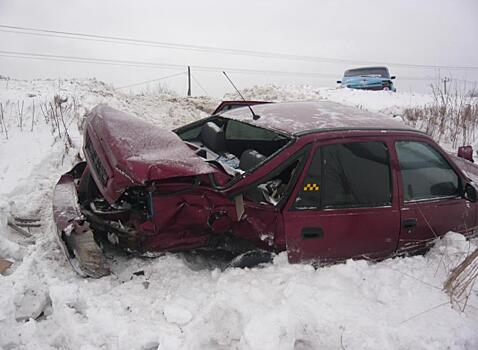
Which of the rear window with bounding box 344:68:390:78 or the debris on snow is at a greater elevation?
the rear window with bounding box 344:68:390:78

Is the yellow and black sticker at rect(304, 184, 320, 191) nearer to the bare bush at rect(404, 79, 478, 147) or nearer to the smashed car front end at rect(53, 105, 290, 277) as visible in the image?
the smashed car front end at rect(53, 105, 290, 277)

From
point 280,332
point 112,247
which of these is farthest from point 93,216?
point 280,332

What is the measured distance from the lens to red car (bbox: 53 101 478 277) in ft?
9.07

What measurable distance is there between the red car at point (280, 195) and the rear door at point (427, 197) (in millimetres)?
11

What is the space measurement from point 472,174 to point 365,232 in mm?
1927

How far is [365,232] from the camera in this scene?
9.95ft

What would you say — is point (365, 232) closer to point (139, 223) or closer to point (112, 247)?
point (139, 223)

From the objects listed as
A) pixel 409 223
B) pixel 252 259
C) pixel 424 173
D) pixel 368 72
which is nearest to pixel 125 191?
pixel 252 259

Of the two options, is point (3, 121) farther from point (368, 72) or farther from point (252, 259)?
point (368, 72)

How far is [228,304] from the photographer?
8.18 feet

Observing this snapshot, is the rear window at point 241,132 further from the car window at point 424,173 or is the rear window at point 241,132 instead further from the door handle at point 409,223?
the door handle at point 409,223

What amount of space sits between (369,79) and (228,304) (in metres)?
14.9

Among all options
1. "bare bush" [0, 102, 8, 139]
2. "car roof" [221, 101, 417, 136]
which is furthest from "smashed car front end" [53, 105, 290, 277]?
"bare bush" [0, 102, 8, 139]

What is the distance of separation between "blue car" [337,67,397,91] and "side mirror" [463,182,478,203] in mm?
12897
